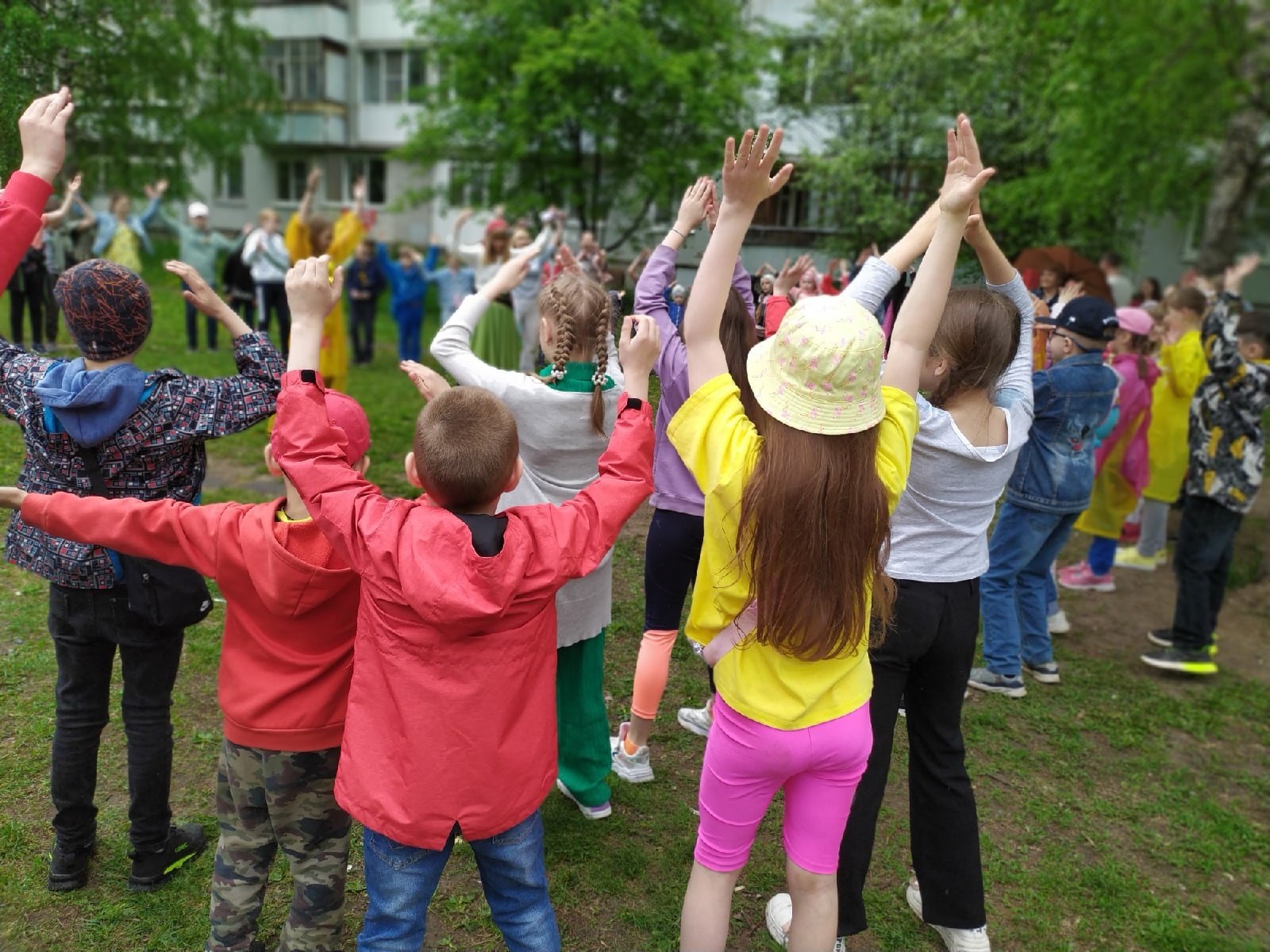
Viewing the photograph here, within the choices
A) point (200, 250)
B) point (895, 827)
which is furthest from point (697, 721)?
point (200, 250)

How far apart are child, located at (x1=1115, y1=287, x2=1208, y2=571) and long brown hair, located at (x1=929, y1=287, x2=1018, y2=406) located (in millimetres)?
4327

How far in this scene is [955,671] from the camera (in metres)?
2.66

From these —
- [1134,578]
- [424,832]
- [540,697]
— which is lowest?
[1134,578]

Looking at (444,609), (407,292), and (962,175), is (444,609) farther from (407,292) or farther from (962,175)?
(407,292)

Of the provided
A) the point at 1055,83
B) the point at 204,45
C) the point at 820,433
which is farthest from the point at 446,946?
the point at 204,45

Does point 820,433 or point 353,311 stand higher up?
point 820,433

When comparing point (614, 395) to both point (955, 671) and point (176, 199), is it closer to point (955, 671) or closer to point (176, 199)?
point (955, 671)

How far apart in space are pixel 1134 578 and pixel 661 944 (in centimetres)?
542

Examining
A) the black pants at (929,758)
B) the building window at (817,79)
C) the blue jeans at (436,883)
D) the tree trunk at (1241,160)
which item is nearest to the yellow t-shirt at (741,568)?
the black pants at (929,758)

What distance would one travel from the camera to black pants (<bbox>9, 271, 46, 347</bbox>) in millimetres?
9617

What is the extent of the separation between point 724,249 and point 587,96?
52.3 feet

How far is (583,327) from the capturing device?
289 cm

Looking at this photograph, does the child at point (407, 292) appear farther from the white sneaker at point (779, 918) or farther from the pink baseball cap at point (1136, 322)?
the white sneaker at point (779, 918)

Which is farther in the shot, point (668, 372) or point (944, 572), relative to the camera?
point (668, 372)
